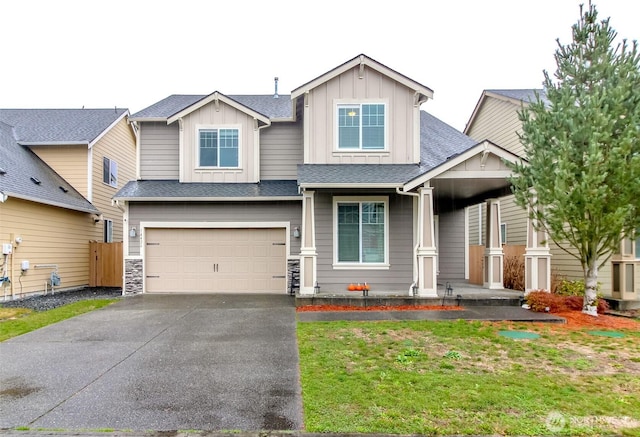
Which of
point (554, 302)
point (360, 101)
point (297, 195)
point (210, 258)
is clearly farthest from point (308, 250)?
point (554, 302)

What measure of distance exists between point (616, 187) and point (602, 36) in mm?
3101

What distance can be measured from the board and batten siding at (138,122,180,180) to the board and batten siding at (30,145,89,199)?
11.7 feet

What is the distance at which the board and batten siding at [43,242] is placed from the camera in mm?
11117

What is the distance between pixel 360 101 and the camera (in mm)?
11391

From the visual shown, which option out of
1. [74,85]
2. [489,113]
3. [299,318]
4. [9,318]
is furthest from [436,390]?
[74,85]

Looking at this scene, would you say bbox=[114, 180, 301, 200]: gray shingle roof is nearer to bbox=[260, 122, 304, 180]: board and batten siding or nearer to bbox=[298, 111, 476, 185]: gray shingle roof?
bbox=[260, 122, 304, 180]: board and batten siding

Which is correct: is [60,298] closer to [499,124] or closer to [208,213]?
[208,213]

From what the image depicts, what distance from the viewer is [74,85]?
122ft

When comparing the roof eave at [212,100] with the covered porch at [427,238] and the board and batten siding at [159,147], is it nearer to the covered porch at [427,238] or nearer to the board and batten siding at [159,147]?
the board and batten siding at [159,147]

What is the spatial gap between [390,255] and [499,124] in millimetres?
8699

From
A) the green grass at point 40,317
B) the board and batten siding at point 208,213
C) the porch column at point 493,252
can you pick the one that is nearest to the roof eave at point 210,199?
the board and batten siding at point 208,213

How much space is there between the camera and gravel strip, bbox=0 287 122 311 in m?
10.3

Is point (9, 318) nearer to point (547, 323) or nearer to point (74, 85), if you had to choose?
point (547, 323)

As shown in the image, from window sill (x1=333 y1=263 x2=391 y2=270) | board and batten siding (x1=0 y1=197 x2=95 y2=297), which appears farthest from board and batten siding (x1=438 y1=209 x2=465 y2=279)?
board and batten siding (x1=0 y1=197 x2=95 y2=297)
